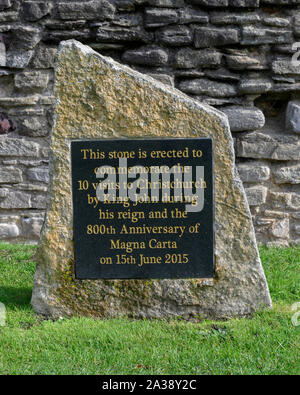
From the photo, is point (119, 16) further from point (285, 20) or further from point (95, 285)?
point (95, 285)

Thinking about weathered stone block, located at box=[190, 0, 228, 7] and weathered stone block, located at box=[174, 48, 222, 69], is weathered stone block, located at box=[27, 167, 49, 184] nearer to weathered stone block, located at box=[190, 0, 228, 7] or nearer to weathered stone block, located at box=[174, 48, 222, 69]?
weathered stone block, located at box=[174, 48, 222, 69]

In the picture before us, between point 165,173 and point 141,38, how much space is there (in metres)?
1.76

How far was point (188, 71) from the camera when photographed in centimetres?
412

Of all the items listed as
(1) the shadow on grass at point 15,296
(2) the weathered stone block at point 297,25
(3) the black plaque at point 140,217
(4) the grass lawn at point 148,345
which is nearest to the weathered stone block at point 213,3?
(2) the weathered stone block at point 297,25

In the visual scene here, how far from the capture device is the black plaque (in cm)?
279

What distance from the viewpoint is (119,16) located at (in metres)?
4.07

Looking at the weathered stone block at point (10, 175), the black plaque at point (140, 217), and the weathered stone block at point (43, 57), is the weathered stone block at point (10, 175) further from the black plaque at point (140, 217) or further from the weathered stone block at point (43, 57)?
the black plaque at point (140, 217)

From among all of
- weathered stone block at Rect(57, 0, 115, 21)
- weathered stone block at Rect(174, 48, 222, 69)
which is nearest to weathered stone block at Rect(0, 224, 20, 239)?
weathered stone block at Rect(57, 0, 115, 21)

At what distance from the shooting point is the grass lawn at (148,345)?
2.29 meters

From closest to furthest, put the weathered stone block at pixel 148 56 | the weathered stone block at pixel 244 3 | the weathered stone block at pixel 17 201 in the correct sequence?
the weathered stone block at pixel 244 3 → the weathered stone block at pixel 148 56 → the weathered stone block at pixel 17 201

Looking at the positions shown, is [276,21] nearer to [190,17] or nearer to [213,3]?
[213,3]

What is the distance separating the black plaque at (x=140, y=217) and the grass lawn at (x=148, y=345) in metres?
0.32
